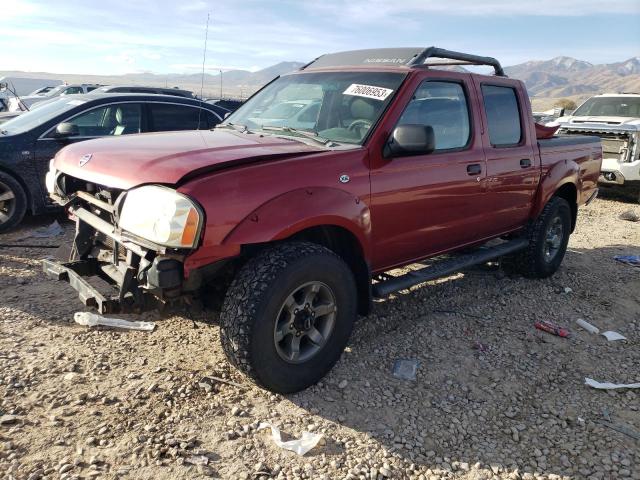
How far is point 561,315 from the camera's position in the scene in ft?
15.4

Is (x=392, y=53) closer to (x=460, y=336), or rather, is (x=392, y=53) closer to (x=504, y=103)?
(x=504, y=103)

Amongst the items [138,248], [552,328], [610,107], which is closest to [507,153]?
[552,328]

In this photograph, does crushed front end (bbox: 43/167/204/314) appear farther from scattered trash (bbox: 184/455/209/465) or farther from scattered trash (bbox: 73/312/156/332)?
scattered trash (bbox: 184/455/209/465)

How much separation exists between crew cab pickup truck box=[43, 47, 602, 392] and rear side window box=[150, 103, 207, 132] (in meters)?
3.09

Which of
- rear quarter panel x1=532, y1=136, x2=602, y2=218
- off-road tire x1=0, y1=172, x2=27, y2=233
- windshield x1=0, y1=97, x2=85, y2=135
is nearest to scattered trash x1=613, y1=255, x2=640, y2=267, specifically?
rear quarter panel x1=532, y1=136, x2=602, y2=218

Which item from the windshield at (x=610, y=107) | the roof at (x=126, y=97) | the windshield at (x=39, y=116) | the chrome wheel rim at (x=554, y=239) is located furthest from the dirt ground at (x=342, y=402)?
the windshield at (x=610, y=107)

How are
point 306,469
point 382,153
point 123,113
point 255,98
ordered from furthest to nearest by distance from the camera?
point 123,113 → point 255,98 → point 382,153 → point 306,469

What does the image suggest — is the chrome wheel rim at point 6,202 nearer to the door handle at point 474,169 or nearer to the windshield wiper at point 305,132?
the windshield wiper at point 305,132

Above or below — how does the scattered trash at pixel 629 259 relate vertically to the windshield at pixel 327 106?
below

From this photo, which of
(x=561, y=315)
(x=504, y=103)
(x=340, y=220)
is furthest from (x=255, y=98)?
(x=561, y=315)

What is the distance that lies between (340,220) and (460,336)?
1.67m

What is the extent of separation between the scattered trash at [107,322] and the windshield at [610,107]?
11.0 meters

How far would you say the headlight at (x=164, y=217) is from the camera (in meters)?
2.51

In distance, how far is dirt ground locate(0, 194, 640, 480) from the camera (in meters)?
2.60
